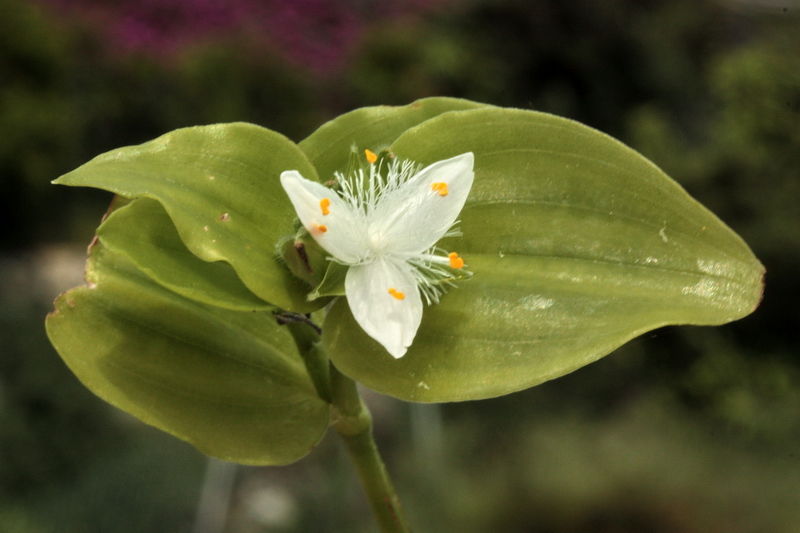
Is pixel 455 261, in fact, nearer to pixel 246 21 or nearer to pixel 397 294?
pixel 397 294

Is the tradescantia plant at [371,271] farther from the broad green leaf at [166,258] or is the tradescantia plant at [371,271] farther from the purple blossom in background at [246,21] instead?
the purple blossom in background at [246,21]

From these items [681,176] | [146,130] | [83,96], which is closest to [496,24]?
[681,176]

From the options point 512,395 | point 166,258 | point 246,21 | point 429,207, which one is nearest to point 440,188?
point 429,207

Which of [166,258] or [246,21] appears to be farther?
[246,21]

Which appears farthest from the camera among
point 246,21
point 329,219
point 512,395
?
point 246,21

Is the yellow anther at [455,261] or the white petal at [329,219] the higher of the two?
the white petal at [329,219]

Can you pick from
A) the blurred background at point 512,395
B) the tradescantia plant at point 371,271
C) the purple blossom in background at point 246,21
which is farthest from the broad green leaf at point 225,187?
the purple blossom in background at point 246,21

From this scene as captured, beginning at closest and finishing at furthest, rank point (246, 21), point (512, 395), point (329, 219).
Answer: point (329, 219) < point (512, 395) < point (246, 21)
